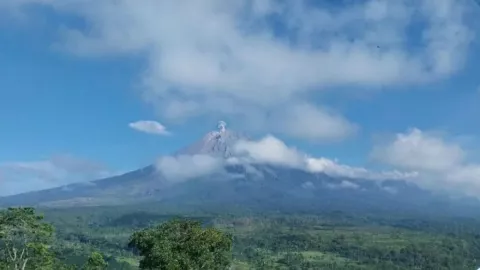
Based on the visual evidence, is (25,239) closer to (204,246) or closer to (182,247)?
(182,247)

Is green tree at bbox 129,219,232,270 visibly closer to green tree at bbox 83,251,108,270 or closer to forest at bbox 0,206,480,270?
forest at bbox 0,206,480,270

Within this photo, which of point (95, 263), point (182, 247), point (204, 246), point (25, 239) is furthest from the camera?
point (95, 263)

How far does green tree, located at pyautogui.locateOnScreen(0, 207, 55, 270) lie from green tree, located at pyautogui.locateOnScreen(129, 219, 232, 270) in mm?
3968

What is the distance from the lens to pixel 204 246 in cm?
2352

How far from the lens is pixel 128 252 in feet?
371

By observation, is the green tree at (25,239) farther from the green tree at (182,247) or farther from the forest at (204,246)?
the green tree at (182,247)

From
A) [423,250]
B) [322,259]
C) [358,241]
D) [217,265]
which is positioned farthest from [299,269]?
[217,265]

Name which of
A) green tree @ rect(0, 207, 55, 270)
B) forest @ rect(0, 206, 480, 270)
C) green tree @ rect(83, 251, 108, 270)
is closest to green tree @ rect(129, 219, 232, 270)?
forest @ rect(0, 206, 480, 270)

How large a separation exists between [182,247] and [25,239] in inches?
248

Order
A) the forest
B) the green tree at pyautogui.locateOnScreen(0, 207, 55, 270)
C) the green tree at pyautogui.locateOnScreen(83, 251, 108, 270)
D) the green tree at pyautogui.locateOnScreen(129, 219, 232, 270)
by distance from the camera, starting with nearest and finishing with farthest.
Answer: the green tree at pyautogui.locateOnScreen(0, 207, 55, 270)
the forest
the green tree at pyautogui.locateOnScreen(129, 219, 232, 270)
the green tree at pyautogui.locateOnScreen(83, 251, 108, 270)

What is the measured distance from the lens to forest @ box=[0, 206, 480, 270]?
891 inches

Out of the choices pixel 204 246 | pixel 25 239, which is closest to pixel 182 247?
pixel 204 246

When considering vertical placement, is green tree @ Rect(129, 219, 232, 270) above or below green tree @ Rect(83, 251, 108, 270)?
above

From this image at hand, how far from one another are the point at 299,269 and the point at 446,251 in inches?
1512
